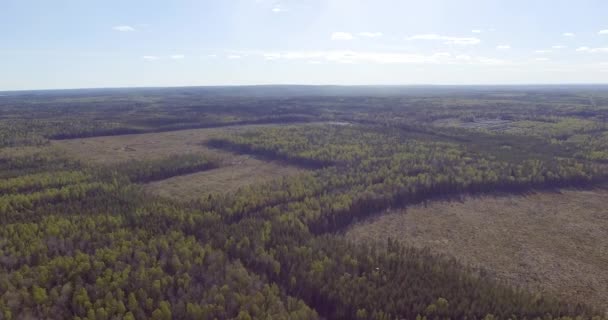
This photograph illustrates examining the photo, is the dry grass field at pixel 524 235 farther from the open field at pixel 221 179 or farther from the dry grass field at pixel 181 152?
the dry grass field at pixel 181 152

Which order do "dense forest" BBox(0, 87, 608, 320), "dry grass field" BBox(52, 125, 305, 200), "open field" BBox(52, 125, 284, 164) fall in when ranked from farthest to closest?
"open field" BBox(52, 125, 284, 164)
"dry grass field" BBox(52, 125, 305, 200)
"dense forest" BBox(0, 87, 608, 320)

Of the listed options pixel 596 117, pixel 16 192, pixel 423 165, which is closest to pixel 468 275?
pixel 423 165

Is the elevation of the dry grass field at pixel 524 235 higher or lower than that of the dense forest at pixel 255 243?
lower

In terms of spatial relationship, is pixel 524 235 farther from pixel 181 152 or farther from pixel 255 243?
pixel 181 152

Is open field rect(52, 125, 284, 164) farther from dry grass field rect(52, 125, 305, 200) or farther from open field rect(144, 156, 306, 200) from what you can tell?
open field rect(144, 156, 306, 200)

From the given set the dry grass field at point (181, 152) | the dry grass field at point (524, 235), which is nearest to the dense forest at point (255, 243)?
the dry grass field at point (524, 235)

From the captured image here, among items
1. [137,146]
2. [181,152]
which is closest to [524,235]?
[181,152]

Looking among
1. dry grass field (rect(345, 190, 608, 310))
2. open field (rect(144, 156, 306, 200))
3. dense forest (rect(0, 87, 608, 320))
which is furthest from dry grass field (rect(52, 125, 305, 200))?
dry grass field (rect(345, 190, 608, 310))
